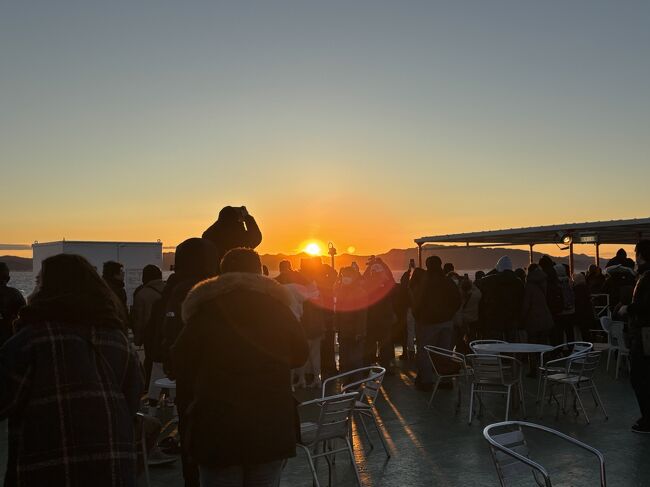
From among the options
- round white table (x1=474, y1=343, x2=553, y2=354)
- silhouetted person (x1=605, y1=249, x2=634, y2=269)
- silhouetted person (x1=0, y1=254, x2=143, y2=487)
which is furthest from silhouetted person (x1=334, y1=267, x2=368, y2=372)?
silhouetted person (x1=0, y1=254, x2=143, y2=487)

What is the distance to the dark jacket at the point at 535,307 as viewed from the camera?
9.38 meters

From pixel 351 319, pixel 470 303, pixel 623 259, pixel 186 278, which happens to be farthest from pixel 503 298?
pixel 186 278

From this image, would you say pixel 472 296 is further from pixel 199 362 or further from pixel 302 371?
pixel 199 362

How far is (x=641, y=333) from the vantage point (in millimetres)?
6078

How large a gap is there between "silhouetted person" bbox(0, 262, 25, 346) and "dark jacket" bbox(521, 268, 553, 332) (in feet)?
21.5

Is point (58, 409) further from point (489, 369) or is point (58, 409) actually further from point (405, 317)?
point (405, 317)

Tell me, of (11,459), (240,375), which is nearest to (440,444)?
(240,375)

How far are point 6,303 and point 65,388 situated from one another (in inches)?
191

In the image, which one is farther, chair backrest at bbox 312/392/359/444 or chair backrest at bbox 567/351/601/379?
chair backrest at bbox 567/351/601/379

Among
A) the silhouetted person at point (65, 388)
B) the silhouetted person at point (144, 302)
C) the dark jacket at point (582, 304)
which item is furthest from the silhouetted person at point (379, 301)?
the silhouetted person at point (65, 388)

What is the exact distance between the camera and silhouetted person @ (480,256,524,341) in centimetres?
944

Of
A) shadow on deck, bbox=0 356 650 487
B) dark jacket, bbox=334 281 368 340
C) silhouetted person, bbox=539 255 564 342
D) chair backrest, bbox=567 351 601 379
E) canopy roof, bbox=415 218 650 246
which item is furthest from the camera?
canopy roof, bbox=415 218 650 246

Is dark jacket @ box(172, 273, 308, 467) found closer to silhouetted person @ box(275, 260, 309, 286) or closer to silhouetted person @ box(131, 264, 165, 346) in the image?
silhouetted person @ box(131, 264, 165, 346)

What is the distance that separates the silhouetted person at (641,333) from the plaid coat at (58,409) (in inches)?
199
